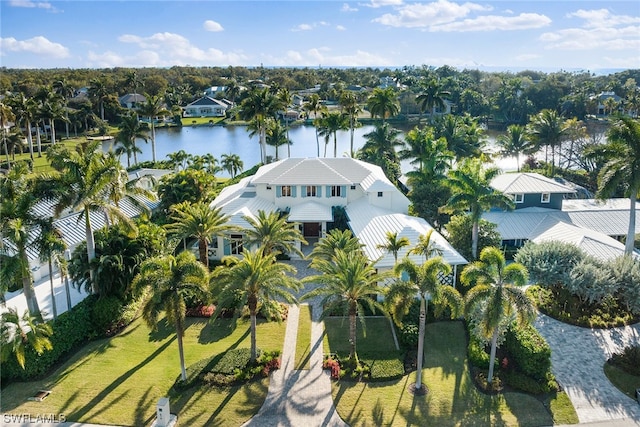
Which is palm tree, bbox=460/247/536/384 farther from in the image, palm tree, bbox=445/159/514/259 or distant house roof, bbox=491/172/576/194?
distant house roof, bbox=491/172/576/194

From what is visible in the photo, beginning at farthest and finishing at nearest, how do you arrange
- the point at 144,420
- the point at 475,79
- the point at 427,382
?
the point at 475,79
the point at 427,382
the point at 144,420

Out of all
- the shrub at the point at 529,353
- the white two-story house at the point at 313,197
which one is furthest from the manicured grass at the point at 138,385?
the shrub at the point at 529,353

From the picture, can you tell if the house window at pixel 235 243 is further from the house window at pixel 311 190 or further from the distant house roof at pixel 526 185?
the distant house roof at pixel 526 185

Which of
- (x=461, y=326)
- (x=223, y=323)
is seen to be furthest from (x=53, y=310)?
(x=461, y=326)

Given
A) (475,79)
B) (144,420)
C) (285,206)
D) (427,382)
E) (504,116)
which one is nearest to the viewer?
(144,420)

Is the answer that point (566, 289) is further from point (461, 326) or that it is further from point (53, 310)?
point (53, 310)

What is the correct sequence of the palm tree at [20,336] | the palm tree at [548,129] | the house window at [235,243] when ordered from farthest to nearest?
1. the palm tree at [548,129]
2. the house window at [235,243]
3. the palm tree at [20,336]
